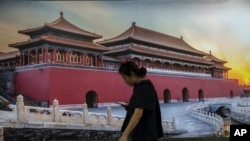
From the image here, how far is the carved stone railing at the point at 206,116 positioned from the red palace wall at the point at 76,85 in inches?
5.6

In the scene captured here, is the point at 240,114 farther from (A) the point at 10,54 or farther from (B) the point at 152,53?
(A) the point at 10,54

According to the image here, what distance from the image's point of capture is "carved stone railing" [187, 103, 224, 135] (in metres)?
3.51

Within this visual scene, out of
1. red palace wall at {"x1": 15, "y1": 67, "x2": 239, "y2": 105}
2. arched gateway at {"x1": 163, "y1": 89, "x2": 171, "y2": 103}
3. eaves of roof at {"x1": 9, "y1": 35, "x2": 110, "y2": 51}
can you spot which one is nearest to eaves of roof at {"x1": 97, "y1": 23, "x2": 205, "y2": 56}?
eaves of roof at {"x1": 9, "y1": 35, "x2": 110, "y2": 51}

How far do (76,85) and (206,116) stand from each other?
1.34 meters

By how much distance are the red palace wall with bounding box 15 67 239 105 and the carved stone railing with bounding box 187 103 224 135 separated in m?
0.14

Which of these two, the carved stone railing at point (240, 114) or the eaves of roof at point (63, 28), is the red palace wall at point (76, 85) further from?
the eaves of roof at point (63, 28)

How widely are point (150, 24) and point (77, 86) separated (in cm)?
93

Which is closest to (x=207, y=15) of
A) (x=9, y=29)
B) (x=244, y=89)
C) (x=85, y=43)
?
(x=244, y=89)

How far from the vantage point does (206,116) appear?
11.7ft

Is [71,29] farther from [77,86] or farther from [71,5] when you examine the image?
[77,86]

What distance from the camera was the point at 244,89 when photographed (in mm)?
3729

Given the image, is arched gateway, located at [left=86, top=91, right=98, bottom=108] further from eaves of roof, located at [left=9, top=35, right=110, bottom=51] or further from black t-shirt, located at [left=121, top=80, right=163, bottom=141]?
black t-shirt, located at [left=121, top=80, right=163, bottom=141]

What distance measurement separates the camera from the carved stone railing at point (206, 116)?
3506 millimetres

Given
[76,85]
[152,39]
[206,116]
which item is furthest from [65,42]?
[206,116]
